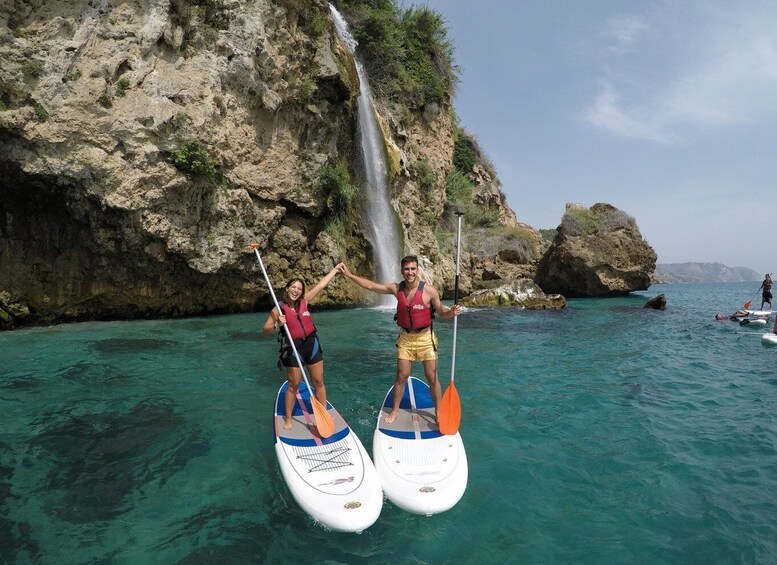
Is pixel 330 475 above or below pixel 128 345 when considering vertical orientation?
above

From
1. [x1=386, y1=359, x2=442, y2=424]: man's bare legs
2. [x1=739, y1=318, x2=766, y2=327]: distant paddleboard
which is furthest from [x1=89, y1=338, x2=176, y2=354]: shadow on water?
[x1=739, y1=318, x2=766, y2=327]: distant paddleboard

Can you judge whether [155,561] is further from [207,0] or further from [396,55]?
[396,55]

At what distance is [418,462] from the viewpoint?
4.61m

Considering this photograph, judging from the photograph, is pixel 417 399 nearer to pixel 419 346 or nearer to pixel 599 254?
pixel 419 346

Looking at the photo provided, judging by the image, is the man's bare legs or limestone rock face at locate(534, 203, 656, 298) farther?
limestone rock face at locate(534, 203, 656, 298)

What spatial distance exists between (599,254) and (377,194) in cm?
1623

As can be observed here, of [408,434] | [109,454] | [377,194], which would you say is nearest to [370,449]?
[408,434]

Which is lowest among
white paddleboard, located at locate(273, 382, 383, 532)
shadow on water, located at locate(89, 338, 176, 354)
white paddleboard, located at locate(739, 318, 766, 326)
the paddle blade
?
shadow on water, located at locate(89, 338, 176, 354)

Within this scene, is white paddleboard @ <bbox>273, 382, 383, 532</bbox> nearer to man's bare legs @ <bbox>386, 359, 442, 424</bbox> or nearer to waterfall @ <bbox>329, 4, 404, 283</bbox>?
man's bare legs @ <bbox>386, 359, 442, 424</bbox>

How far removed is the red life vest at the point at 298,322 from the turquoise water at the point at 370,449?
1349 mm

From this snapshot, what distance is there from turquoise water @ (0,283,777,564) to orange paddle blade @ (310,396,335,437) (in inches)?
25.3

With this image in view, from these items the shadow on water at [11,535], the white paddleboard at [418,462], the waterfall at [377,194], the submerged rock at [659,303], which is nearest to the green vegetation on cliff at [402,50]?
the waterfall at [377,194]

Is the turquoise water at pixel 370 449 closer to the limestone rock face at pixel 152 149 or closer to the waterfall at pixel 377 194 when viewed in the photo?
the limestone rock face at pixel 152 149

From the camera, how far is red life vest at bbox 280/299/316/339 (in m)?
5.77
